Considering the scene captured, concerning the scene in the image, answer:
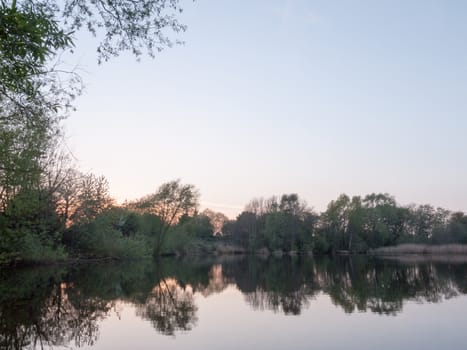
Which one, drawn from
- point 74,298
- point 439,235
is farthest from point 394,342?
point 439,235

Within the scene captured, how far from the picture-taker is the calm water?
892cm

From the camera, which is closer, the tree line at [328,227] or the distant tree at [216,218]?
the tree line at [328,227]

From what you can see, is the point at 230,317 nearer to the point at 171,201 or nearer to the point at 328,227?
the point at 171,201

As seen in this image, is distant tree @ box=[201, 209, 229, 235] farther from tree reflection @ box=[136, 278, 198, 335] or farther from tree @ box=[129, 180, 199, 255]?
tree reflection @ box=[136, 278, 198, 335]

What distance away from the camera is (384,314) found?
12.0m

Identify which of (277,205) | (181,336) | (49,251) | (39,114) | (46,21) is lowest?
(181,336)

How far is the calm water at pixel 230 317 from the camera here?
8922 millimetres

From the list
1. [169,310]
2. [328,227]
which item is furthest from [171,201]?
[169,310]

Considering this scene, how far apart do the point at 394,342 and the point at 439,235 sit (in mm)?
61856

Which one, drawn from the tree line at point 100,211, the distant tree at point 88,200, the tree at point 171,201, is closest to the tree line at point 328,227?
the tree line at point 100,211

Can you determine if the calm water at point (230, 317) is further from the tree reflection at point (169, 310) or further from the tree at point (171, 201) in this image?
the tree at point (171, 201)

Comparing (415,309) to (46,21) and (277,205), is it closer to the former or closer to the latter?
(46,21)

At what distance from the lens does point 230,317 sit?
1198 cm

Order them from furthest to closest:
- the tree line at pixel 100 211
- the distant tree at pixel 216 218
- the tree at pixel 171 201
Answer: the distant tree at pixel 216 218 < the tree at pixel 171 201 < the tree line at pixel 100 211
